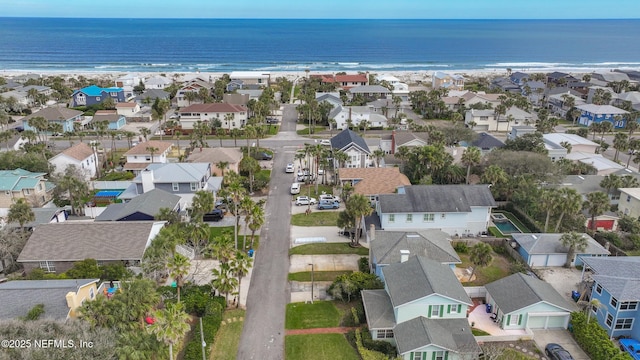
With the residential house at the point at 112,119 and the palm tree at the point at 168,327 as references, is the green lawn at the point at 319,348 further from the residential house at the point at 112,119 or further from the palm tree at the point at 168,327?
the residential house at the point at 112,119

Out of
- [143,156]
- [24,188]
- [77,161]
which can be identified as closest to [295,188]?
[143,156]

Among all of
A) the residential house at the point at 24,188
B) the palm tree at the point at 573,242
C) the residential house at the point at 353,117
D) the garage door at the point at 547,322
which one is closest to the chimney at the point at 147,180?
the residential house at the point at 24,188

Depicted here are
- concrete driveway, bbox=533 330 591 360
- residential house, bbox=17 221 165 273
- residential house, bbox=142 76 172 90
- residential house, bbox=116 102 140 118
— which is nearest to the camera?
concrete driveway, bbox=533 330 591 360

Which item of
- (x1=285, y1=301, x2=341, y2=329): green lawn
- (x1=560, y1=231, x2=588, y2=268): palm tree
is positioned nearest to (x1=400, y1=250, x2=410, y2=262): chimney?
(x1=285, y1=301, x2=341, y2=329): green lawn

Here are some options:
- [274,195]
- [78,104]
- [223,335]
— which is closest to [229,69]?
[78,104]

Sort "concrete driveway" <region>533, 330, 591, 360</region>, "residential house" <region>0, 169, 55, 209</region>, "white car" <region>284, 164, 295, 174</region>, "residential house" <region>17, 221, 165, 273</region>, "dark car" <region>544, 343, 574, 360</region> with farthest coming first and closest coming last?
"white car" <region>284, 164, 295, 174</region> → "residential house" <region>0, 169, 55, 209</region> → "residential house" <region>17, 221, 165, 273</region> → "concrete driveway" <region>533, 330, 591, 360</region> → "dark car" <region>544, 343, 574, 360</region>

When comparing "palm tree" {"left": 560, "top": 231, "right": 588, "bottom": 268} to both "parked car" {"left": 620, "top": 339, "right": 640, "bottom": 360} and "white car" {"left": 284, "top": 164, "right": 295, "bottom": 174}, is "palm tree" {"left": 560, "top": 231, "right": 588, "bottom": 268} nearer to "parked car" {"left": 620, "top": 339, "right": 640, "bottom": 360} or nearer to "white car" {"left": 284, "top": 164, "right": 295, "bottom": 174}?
"parked car" {"left": 620, "top": 339, "right": 640, "bottom": 360}
